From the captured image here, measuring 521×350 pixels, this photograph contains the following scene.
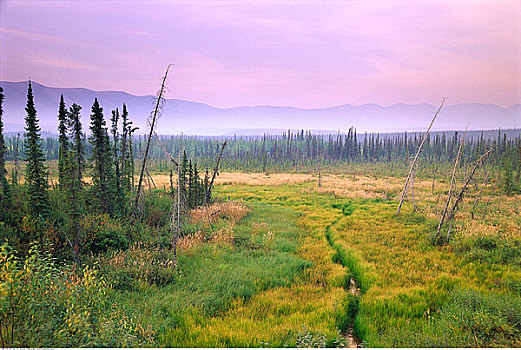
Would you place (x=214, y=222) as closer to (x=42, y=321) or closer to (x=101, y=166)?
(x=101, y=166)

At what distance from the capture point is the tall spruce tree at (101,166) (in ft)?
52.6

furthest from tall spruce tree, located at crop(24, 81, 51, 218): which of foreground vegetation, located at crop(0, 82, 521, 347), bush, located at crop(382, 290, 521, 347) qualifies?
bush, located at crop(382, 290, 521, 347)

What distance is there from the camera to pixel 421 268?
35.0ft

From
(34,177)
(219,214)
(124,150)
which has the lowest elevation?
(219,214)

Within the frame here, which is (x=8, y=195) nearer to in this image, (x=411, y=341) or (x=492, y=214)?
(x=411, y=341)

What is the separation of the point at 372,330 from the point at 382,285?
2929mm

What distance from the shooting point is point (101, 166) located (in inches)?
653

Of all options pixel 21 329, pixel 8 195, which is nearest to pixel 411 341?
pixel 21 329

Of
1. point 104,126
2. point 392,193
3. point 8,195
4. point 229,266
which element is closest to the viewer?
point 229,266

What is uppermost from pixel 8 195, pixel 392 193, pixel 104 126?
pixel 104 126

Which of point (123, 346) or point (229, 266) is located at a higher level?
point (123, 346)

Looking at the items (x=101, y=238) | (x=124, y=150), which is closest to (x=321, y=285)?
(x=101, y=238)

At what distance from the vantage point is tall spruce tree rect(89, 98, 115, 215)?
52.6ft

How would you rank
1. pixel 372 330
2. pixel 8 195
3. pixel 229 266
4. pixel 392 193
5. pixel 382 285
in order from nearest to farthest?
pixel 372 330 < pixel 382 285 < pixel 229 266 < pixel 8 195 < pixel 392 193
